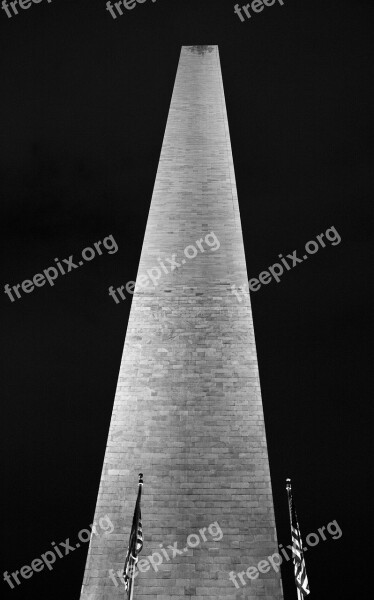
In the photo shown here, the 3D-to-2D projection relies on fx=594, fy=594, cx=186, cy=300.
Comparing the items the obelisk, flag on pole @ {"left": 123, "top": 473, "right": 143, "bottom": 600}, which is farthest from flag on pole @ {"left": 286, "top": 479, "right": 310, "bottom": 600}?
flag on pole @ {"left": 123, "top": 473, "right": 143, "bottom": 600}

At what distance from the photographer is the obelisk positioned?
9.39 m

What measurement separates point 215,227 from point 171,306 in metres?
2.08

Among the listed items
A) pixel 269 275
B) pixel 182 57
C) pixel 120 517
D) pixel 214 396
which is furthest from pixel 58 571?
pixel 182 57

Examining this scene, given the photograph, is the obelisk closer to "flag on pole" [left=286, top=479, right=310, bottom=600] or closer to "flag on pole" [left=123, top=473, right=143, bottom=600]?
"flag on pole" [left=286, top=479, right=310, bottom=600]

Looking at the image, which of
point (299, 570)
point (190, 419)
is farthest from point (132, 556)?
point (190, 419)

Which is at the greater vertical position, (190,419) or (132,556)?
(190,419)

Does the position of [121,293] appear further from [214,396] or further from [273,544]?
[273,544]

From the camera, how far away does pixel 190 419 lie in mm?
10500

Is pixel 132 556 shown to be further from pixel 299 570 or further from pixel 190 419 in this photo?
pixel 190 419

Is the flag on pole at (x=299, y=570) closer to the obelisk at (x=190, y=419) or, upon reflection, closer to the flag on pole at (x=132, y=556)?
the obelisk at (x=190, y=419)

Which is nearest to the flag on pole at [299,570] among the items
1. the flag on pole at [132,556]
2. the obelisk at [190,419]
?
the obelisk at [190,419]

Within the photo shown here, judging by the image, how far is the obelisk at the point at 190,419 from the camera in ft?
30.8

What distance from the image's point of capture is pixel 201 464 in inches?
398

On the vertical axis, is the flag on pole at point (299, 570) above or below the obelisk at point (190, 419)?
below
